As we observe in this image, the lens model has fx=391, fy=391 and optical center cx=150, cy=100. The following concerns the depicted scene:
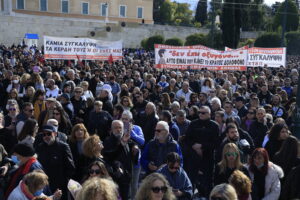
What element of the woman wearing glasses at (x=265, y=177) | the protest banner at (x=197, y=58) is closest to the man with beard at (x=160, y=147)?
the woman wearing glasses at (x=265, y=177)

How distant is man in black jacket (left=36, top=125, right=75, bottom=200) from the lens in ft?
16.8

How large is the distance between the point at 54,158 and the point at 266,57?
1230 centimetres

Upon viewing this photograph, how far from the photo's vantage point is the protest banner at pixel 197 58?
1433 cm

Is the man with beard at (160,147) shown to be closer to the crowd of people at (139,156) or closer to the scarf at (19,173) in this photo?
the crowd of people at (139,156)

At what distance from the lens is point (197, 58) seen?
47.3 feet

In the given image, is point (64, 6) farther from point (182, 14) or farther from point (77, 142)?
point (77, 142)

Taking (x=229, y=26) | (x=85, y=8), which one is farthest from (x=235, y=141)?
(x=85, y=8)

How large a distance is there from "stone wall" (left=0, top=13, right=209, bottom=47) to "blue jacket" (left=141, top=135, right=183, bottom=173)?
42.5 metres

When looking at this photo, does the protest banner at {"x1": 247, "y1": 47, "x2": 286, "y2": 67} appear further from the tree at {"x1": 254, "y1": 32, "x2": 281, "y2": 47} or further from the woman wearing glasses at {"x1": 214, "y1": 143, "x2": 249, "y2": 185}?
the tree at {"x1": 254, "y1": 32, "x2": 281, "y2": 47}

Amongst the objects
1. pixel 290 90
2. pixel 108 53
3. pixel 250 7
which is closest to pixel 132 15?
pixel 250 7

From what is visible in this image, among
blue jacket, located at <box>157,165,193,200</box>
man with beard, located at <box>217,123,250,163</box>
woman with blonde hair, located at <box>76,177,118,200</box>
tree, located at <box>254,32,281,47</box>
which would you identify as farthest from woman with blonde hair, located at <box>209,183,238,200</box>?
tree, located at <box>254,32,281,47</box>

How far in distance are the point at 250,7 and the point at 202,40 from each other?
15.0m

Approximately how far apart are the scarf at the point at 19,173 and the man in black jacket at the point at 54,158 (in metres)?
0.63

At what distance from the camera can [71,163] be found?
5.18 meters
